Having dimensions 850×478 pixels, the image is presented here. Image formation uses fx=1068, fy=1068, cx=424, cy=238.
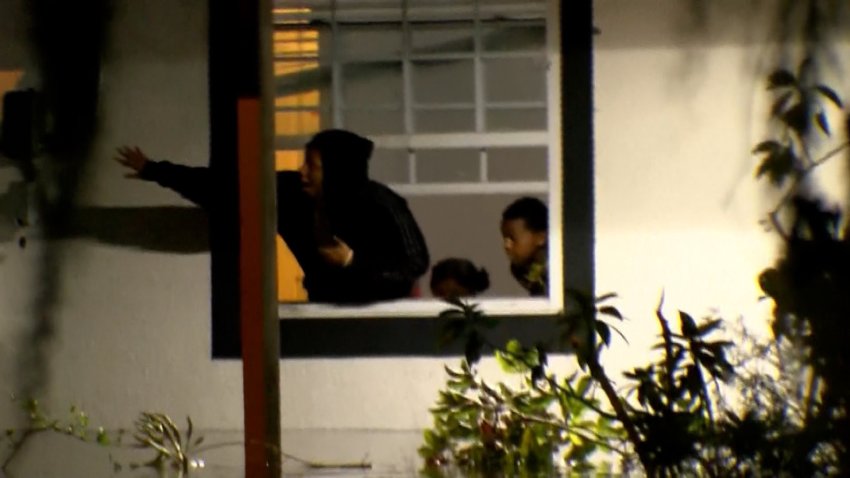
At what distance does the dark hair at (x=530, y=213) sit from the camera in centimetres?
332

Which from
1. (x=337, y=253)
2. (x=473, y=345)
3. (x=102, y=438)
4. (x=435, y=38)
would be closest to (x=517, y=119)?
(x=435, y=38)

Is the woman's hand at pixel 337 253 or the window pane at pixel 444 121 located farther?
the window pane at pixel 444 121

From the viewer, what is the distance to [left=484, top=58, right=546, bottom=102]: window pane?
3.43m

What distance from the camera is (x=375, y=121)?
11.3ft

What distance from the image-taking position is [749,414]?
2406 mm

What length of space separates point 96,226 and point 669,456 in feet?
6.14

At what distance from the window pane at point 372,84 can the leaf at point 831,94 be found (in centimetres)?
127

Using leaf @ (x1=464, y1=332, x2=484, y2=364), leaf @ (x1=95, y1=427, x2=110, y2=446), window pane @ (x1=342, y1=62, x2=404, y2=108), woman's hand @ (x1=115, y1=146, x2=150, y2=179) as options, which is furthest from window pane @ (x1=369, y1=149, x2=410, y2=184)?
leaf @ (x1=95, y1=427, x2=110, y2=446)

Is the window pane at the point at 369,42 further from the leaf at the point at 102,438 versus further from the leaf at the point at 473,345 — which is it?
the leaf at the point at 102,438

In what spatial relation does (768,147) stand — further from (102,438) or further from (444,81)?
(102,438)

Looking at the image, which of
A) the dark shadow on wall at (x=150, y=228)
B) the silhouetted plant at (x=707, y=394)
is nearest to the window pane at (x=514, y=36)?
the silhouetted plant at (x=707, y=394)

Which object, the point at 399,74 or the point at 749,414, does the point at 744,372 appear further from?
the point at 399,74

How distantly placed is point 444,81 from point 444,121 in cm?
13

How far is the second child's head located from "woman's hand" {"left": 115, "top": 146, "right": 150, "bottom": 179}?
1.15 meters
